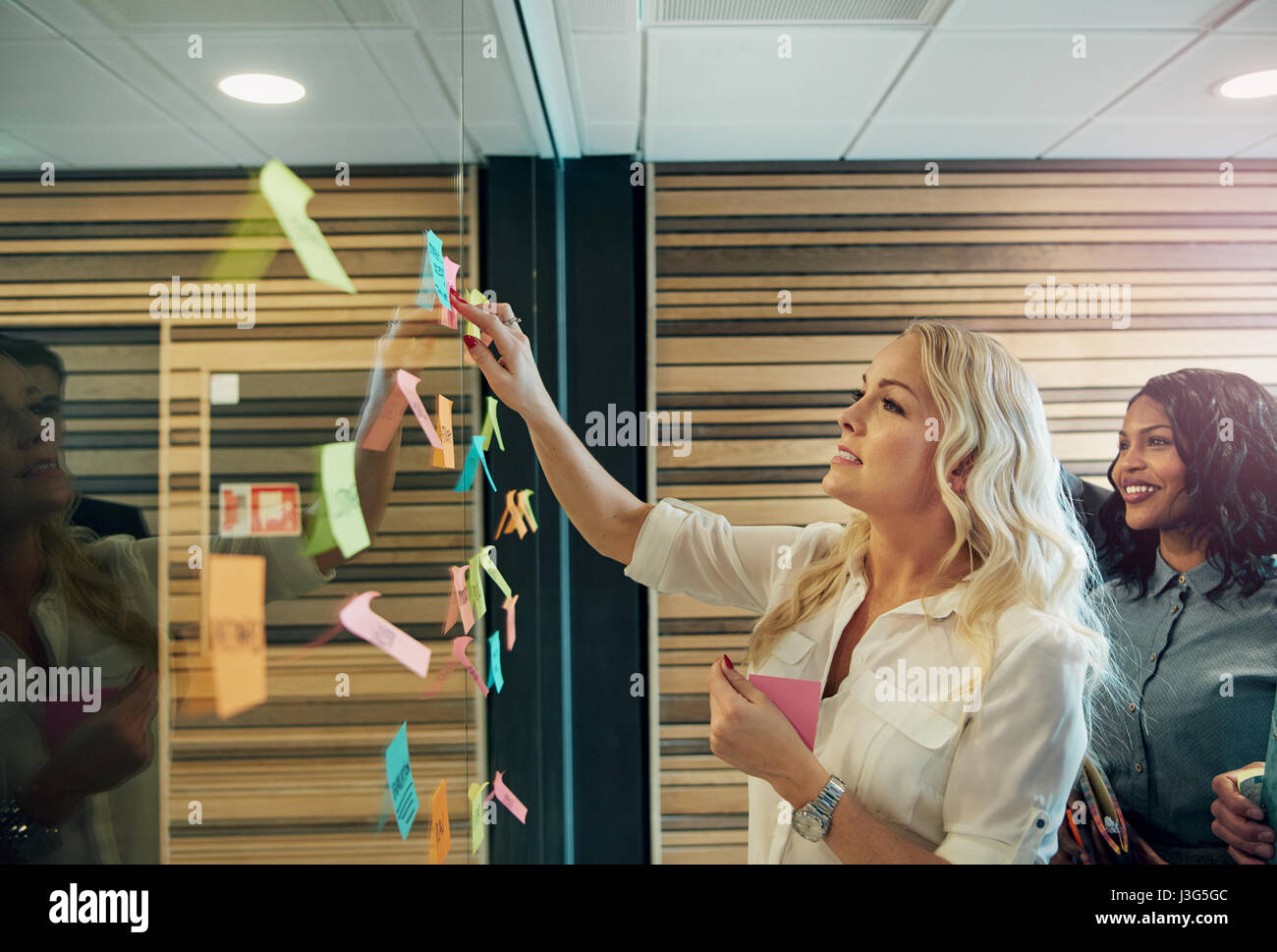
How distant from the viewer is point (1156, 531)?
1.88m

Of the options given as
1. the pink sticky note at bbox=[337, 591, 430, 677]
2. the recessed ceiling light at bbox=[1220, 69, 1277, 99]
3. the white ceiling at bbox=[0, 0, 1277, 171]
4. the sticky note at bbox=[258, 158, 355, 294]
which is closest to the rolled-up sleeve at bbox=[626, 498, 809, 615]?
the pink sticky note at bbox=[337, 591, 430, 677]

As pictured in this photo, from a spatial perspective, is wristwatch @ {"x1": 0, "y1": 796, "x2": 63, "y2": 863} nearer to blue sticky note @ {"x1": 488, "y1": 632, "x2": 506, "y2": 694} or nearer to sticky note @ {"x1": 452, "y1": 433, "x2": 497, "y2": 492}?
sticky note @ {"x1": 452, "y1": 433, "x2": 497, "y2": 492}

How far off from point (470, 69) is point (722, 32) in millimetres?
833

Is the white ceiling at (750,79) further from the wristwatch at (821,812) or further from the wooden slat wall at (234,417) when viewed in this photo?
the wristwatch at (821,812)

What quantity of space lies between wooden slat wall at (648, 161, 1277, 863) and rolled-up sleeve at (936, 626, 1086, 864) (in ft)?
3.72

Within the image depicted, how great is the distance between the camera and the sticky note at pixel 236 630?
1.69ft

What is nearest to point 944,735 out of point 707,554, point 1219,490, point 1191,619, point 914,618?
point 914,618

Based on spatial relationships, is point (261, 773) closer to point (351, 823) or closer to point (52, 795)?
point (52, 795)

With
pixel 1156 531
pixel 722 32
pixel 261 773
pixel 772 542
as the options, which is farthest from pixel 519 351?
pixel 1156 531

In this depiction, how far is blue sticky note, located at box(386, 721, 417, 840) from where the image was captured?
2.80ft

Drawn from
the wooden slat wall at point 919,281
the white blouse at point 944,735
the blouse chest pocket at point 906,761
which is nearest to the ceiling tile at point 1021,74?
the wooden slat wall at point 919,281

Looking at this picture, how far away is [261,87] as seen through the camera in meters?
0.56

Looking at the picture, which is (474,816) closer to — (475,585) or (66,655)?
(475,585)

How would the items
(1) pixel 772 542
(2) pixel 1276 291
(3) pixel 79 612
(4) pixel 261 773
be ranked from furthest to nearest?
(2) pixel 1276 291
(1) pixel 772 542
(4) pixel 261 773
(3) pixel 79 612
